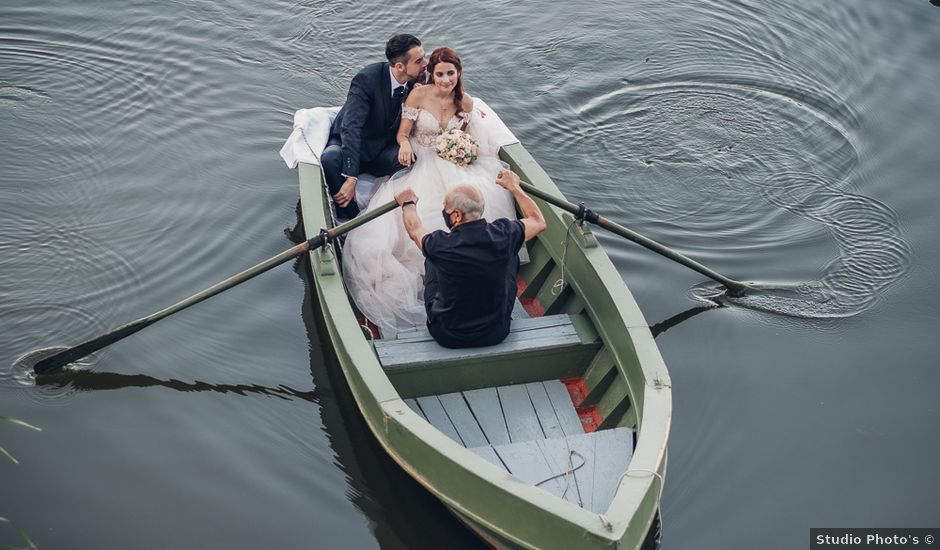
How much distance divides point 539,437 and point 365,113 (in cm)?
305

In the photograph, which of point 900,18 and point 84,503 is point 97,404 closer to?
point 84,503

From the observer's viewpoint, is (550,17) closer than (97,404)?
No

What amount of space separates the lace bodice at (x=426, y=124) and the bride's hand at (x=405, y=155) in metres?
0.10

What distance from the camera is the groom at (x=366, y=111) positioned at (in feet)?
24.5

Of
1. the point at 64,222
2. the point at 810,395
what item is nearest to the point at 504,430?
the point at 810,395

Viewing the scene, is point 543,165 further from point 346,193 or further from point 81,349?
point 81,349

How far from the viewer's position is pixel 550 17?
1195 centimetres

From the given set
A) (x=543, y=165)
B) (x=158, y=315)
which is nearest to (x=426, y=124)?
(x=543, y=165)

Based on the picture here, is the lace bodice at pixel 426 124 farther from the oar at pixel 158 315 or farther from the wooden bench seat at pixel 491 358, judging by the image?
the wooden bench seat at pixel 491 358

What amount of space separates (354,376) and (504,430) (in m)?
0.96

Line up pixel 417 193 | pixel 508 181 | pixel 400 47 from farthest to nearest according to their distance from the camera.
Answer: pixel 400 47
pixel 417 193
pixel 508 181

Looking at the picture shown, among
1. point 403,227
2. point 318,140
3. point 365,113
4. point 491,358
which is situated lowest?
point 491,358

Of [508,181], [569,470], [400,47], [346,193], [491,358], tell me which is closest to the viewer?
[569,470]

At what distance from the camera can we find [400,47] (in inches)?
292
